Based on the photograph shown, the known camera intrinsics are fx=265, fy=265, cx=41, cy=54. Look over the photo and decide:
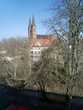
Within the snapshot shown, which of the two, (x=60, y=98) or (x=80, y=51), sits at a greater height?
(x=80, y=51)

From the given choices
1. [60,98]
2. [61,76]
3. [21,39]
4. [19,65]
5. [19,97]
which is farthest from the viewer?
[21,39]

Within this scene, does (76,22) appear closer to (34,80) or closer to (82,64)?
(82,64)

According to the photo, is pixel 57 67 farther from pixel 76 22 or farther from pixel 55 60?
pixel 76 22

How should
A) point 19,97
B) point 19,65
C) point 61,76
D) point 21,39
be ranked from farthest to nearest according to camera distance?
point 21,39 → point 19,65 → point 61,76 → point 19,97

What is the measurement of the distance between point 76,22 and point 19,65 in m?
20.2

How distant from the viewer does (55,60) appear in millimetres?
18125

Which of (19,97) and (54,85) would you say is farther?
(54,85)

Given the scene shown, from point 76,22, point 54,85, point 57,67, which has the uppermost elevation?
point 76,22

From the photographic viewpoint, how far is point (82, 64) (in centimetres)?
1521

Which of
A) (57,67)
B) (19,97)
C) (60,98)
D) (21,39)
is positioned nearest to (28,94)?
(19,97)

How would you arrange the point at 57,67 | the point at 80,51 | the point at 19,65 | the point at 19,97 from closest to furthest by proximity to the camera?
the point at 19,97 < the point at 80,51 < the point at 57,67 < the point at 19,65

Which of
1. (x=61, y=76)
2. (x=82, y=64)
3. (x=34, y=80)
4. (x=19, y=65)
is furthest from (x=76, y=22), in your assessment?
(x=19, y=65)

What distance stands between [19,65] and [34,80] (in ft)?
47.0

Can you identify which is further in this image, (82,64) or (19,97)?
(82,64)
